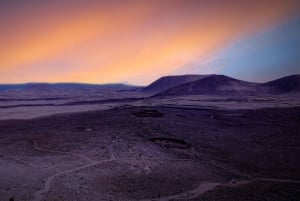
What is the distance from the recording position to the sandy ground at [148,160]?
15.3m

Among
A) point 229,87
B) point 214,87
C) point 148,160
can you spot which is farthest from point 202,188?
point 229,87

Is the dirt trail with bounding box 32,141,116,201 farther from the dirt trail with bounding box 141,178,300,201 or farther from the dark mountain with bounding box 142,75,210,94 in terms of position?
the dark mountain with bounding box 142,75,210,94

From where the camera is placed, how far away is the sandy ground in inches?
602

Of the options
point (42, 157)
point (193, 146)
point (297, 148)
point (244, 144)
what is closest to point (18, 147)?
point (42, 157)

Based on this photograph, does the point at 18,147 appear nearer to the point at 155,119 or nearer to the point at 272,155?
the point at 155,119

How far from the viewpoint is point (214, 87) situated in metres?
98.8

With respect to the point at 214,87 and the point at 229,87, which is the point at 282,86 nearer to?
the point at 229,87

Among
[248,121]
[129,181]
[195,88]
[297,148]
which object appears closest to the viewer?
Answer: [129,181]

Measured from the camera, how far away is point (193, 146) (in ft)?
80.6

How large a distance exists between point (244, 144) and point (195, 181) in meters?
10.1

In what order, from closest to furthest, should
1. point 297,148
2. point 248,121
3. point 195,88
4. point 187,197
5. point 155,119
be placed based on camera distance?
point 187,197, point 297,148, point 155,119, point 248,121, point 195,88

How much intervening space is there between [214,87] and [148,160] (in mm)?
81362

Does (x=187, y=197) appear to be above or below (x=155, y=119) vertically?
below

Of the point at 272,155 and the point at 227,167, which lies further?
the point at 272,155
